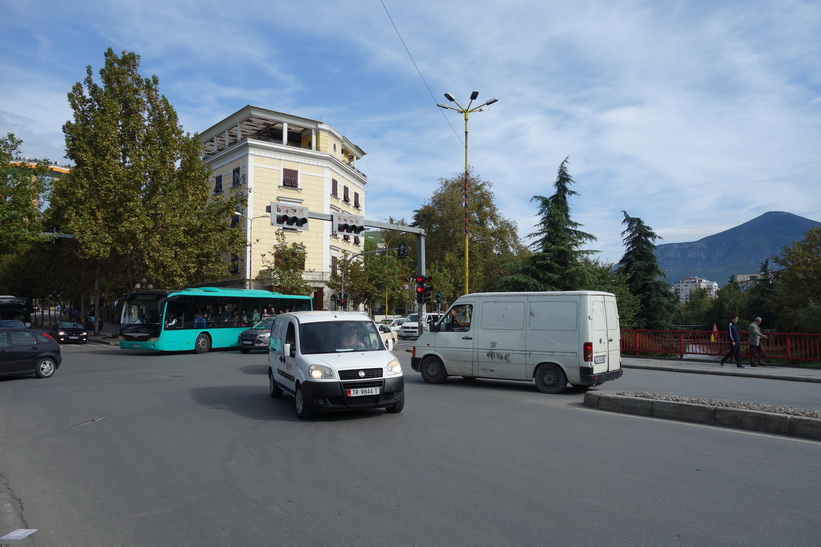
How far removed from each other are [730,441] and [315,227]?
43.8m

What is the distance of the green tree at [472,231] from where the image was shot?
199ft

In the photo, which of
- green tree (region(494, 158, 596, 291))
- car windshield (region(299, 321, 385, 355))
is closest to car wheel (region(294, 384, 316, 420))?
car windshield (region(299, 321, 385, 355))

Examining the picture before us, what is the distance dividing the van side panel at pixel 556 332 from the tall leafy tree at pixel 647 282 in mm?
31328

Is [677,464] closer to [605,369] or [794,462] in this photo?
[794,462]

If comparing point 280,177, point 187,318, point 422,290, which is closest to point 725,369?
point 422,290

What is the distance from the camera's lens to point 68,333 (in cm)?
3328

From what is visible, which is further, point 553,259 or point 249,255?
point 249,255

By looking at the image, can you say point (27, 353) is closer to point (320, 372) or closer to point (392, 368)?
point (320, 372)

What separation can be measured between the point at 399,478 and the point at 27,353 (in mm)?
13945

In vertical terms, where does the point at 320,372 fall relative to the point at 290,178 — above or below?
below

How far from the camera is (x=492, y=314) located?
13.1m

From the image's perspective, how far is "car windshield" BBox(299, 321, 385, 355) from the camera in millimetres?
9828

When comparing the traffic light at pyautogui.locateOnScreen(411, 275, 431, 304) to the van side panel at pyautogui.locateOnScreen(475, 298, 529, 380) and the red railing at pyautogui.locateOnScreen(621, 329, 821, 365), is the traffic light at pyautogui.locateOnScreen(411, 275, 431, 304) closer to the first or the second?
the red railing at pyautogui.locateOnScreen(621, 329, 821, 365)

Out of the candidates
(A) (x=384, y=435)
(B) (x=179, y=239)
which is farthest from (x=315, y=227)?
(A) (x=384, y=435)
